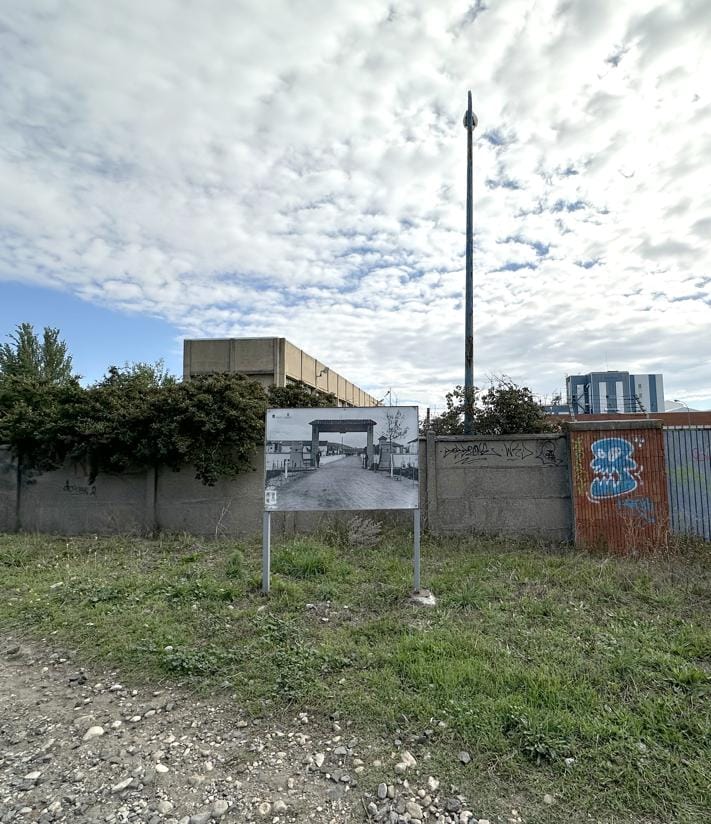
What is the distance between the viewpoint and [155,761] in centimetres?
272

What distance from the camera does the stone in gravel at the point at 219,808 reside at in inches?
92.3

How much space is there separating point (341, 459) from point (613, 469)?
14.8 feet

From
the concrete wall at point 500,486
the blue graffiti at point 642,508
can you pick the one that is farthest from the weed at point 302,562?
the blue graffiti at point 642,508

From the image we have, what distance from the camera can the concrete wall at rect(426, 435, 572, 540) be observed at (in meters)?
8.06

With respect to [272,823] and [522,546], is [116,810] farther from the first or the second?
[522,546]

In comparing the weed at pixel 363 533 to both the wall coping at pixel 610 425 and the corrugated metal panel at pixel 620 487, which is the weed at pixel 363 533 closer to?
the corrugated metal panel at pixel 620 487

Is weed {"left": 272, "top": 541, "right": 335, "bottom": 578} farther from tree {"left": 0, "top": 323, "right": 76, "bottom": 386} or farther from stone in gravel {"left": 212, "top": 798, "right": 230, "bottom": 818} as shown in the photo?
tree {"left": 0, "top": 323, "right": 76, "bottom": 386}

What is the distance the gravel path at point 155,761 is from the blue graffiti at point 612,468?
20.4ft

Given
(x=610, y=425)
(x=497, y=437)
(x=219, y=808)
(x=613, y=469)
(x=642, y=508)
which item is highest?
(x=610, y=425)

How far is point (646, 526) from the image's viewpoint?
7.48 m

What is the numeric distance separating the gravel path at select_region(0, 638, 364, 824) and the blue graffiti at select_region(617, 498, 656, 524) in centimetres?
631

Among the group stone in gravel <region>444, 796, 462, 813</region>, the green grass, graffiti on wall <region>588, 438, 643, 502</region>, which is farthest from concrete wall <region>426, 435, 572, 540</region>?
stone in gravel <region>444, 796, 462, 813</region>

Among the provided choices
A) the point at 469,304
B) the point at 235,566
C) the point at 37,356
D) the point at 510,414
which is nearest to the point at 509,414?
the point at 510,414

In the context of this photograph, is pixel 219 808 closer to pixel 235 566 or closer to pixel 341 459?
pixel 341 459
